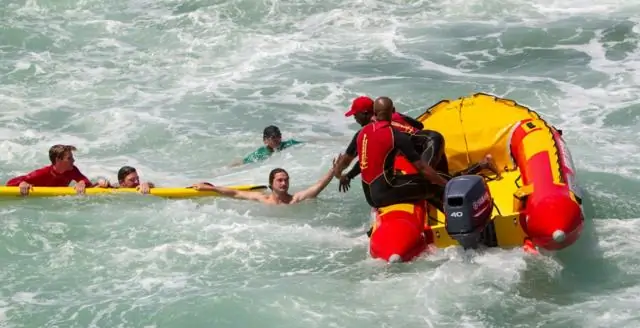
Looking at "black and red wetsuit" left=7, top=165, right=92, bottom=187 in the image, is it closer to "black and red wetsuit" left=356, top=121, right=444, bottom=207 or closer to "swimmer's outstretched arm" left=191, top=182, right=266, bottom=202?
"swimmer's outstretched arm" left=191, top=182, right=266, bottom=202

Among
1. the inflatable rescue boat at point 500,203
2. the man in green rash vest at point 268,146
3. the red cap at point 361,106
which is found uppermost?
the red cap at point 361,106

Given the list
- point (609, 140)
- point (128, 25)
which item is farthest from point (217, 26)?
point (609, 140)

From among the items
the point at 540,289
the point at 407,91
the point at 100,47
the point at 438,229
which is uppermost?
the point at 100,47

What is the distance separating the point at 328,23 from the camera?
50.0ft

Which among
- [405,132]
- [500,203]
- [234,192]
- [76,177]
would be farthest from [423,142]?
[76,177]

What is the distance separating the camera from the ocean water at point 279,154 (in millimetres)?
5531

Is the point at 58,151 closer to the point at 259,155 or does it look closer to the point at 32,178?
the point at 32,178

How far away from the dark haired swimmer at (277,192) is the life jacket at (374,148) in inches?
51.0

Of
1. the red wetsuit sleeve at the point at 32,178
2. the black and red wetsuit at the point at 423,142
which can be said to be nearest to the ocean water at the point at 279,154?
the red wetsuit sleeve at the point at 32,178

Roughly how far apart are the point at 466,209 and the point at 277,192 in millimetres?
2352

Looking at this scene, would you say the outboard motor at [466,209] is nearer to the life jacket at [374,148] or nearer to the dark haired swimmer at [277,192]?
the life jacket at [374,148]

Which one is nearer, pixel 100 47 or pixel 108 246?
pixel 108 246

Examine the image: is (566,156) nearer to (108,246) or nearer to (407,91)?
(108,246)

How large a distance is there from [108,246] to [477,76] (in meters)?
6.86
